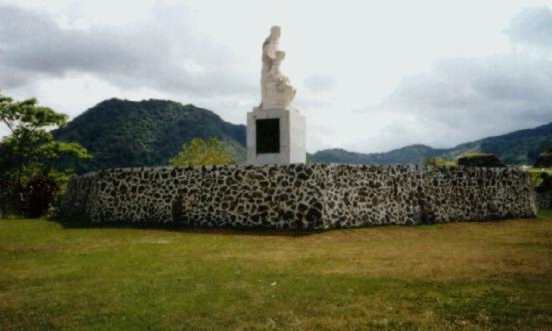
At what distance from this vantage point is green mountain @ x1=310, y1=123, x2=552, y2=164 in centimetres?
8488

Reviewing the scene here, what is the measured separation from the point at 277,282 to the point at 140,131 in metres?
57.4

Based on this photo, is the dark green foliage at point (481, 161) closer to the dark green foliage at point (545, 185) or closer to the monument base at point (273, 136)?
the dark green foliage at point (545, 185)

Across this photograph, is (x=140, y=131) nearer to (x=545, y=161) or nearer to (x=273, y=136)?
(x=545, y=161)

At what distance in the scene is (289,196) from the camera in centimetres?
1453

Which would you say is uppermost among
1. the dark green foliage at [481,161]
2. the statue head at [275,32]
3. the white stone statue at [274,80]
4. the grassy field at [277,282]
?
the statue head at [275,32]

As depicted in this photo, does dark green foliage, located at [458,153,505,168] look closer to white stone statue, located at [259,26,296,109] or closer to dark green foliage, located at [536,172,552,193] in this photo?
dark green foliage, located at [536,172,552,193]

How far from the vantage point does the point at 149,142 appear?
61.4m

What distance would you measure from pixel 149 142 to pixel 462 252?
54.9 m

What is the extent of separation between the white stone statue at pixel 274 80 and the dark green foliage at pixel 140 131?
3876 cm

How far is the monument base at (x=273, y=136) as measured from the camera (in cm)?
1600

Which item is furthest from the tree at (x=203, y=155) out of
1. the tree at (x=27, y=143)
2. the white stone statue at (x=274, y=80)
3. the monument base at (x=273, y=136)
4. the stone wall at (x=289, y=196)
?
the monument base at (x=273, y=136)

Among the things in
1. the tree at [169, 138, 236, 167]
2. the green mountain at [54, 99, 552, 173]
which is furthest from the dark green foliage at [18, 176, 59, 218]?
the green mountain at [54, 99, 552, 173]

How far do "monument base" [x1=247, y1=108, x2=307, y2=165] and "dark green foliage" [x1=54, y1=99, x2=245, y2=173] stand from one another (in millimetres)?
39146

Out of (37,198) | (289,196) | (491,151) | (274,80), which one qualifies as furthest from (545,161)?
(491,151)
